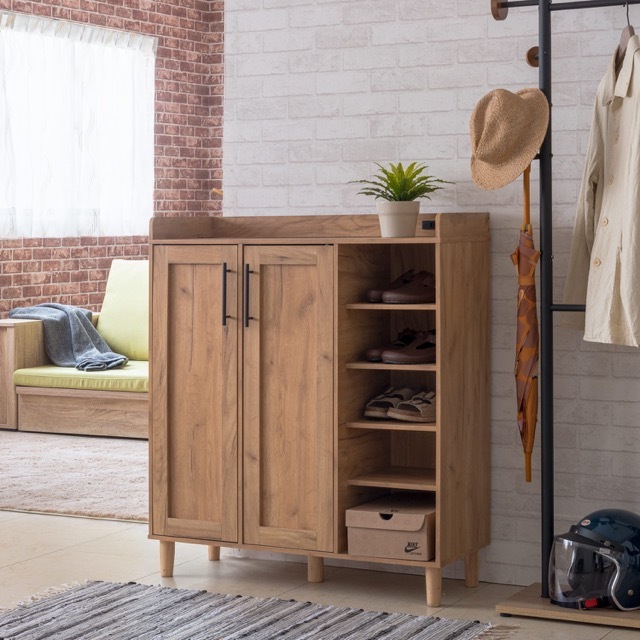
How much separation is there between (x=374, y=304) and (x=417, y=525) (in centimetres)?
64

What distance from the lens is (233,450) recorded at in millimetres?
3705

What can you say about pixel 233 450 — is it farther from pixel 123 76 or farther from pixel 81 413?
pixel 123 76

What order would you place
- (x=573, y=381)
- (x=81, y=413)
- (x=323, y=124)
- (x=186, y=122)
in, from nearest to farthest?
(x=573, y=381), (x=323, y=124), (x=81, y=413), (x=186, y=122)

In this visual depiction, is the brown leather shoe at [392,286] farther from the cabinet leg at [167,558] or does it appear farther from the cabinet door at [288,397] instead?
the cabinet leg at [167,558]

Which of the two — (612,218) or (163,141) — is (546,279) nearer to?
(612,218)

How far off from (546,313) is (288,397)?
79 cm

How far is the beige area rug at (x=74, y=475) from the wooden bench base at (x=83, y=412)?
65mm

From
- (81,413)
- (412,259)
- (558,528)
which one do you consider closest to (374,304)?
(412,259)

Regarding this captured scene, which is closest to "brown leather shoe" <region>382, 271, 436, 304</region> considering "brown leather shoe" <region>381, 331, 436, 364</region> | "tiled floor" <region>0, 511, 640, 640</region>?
"brown leather shoe" <region>381, 331, 436, 364</region>

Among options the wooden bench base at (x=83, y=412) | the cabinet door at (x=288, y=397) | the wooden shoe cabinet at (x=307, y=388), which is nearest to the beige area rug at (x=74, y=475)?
the wooden bench base at (x=83, y=412)

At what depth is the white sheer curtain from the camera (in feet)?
24.3

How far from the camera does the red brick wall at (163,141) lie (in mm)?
7512

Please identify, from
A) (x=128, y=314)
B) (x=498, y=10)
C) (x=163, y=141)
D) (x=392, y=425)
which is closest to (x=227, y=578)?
(x=392, y=425)

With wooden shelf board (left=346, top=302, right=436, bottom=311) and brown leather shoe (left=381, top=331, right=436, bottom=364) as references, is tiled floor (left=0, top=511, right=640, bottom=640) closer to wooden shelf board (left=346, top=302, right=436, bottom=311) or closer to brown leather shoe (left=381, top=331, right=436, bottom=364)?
brown leather shoe (left=381, top=331, right=436, bottom=364)
